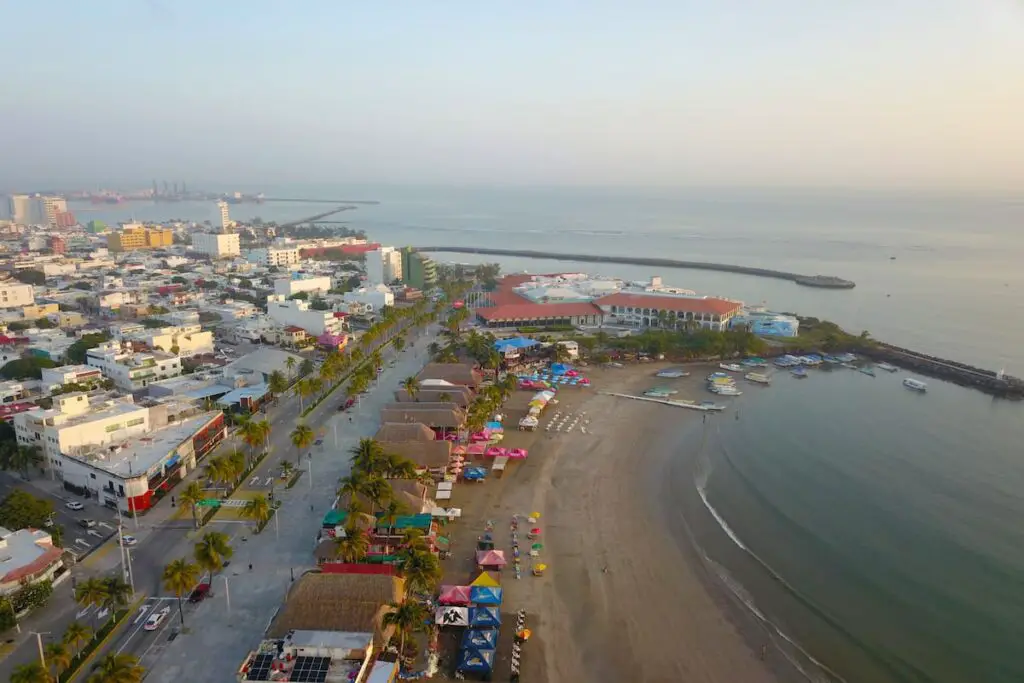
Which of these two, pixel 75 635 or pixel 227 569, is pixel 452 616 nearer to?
pixel 227 569

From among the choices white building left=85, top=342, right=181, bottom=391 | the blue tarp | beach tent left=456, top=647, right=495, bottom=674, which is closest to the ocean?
beach tent left=456, top=647, right=495, bottom=674

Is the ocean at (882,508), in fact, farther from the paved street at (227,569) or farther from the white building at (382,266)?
the white building at (382,266)

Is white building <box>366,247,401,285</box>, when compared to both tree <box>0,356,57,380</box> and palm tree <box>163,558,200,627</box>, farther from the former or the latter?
palm tree <box>163,558,200,627</box>

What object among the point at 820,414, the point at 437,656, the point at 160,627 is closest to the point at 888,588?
the point at 437,656

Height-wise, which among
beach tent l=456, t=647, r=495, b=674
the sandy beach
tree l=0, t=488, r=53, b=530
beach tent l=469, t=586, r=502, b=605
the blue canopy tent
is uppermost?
tree l=0, t=488, r=53, b=530

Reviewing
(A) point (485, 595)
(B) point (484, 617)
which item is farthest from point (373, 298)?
(B) point (484, 617)

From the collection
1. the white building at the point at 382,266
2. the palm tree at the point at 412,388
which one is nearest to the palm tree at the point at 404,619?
the palm tree at the point at 412,388

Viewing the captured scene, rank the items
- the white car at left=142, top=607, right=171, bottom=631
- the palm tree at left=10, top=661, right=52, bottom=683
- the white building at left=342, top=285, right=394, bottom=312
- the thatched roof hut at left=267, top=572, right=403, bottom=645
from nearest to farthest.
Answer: the palm tree at left=10, top=661, right=52, bottom=683 < the thatched roof hut at left=267, top=572, right=403, bottom=645 < the white car at left=142, top=607, right=171, bottom=631 < the white building at left=342, top=285, right=394, bottom=312

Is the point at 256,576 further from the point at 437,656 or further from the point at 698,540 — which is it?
the point at 698,540
